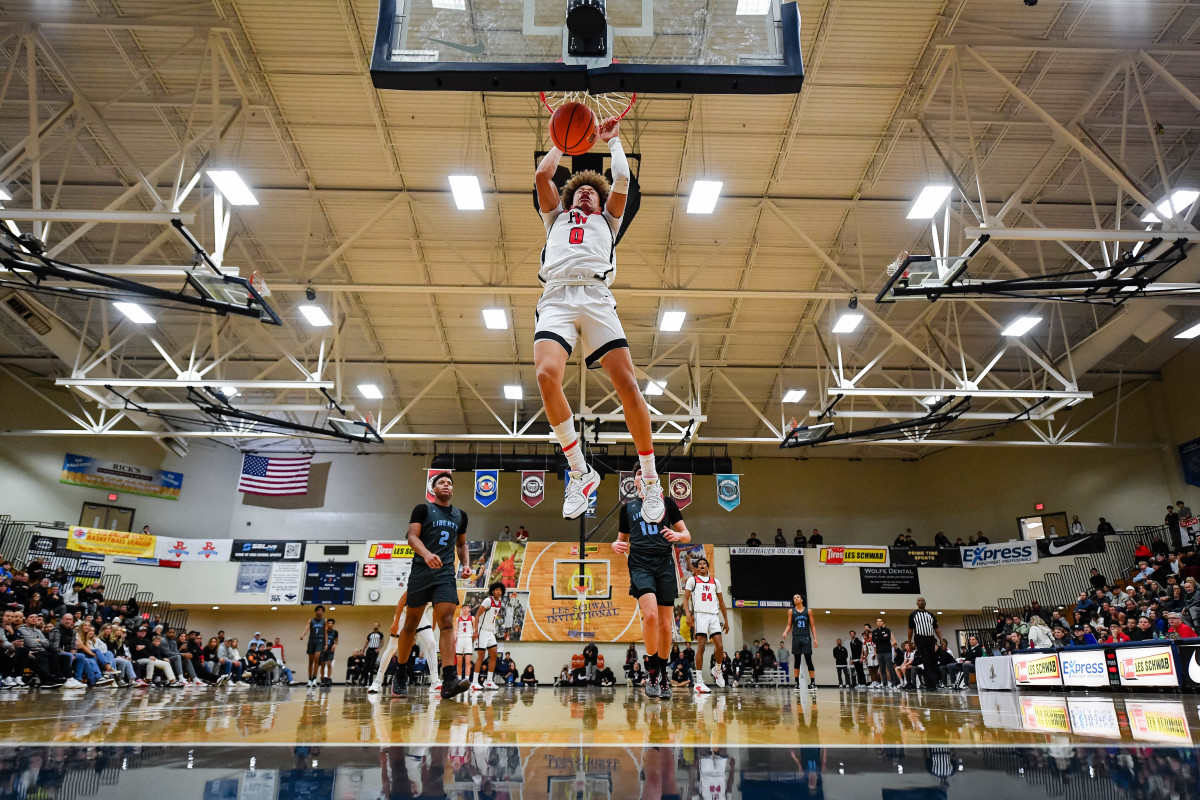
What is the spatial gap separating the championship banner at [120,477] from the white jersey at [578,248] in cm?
2394

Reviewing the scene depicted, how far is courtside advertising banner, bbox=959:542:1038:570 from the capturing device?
22.8 metres

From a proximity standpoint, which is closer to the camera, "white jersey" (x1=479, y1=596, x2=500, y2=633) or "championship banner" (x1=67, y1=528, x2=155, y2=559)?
"white jersey" (x1=479, y1=596, x2=500, y2=633)

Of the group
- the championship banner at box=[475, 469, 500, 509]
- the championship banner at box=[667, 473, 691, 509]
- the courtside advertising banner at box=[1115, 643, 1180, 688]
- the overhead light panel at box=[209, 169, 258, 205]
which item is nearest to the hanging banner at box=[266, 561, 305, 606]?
the championship banner at box=[475, 469, 500, 509]

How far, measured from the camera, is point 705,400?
24.7m

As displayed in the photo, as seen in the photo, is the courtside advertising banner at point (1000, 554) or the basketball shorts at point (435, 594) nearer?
the basketball shorts at point (435, 594)

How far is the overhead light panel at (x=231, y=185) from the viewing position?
438 inches

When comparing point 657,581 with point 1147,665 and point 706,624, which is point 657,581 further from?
point 1147,665

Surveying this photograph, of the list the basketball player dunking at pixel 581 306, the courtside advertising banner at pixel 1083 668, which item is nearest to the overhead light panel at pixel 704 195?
the basketball player dunking at pixel 581 306

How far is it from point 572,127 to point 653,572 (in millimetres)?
3545

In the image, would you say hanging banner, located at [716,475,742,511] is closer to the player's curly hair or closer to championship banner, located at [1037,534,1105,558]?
championship banner, located at [1037,534,1105,558]

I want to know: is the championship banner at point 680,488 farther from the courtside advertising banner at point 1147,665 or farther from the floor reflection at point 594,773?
the floor reflection at point 594,773

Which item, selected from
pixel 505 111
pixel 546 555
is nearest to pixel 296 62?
pixel 505 111

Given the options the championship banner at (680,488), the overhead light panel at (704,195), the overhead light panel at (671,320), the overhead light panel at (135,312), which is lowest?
the championship banner at (680,488)

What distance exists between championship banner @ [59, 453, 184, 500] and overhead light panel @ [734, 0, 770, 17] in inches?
971
